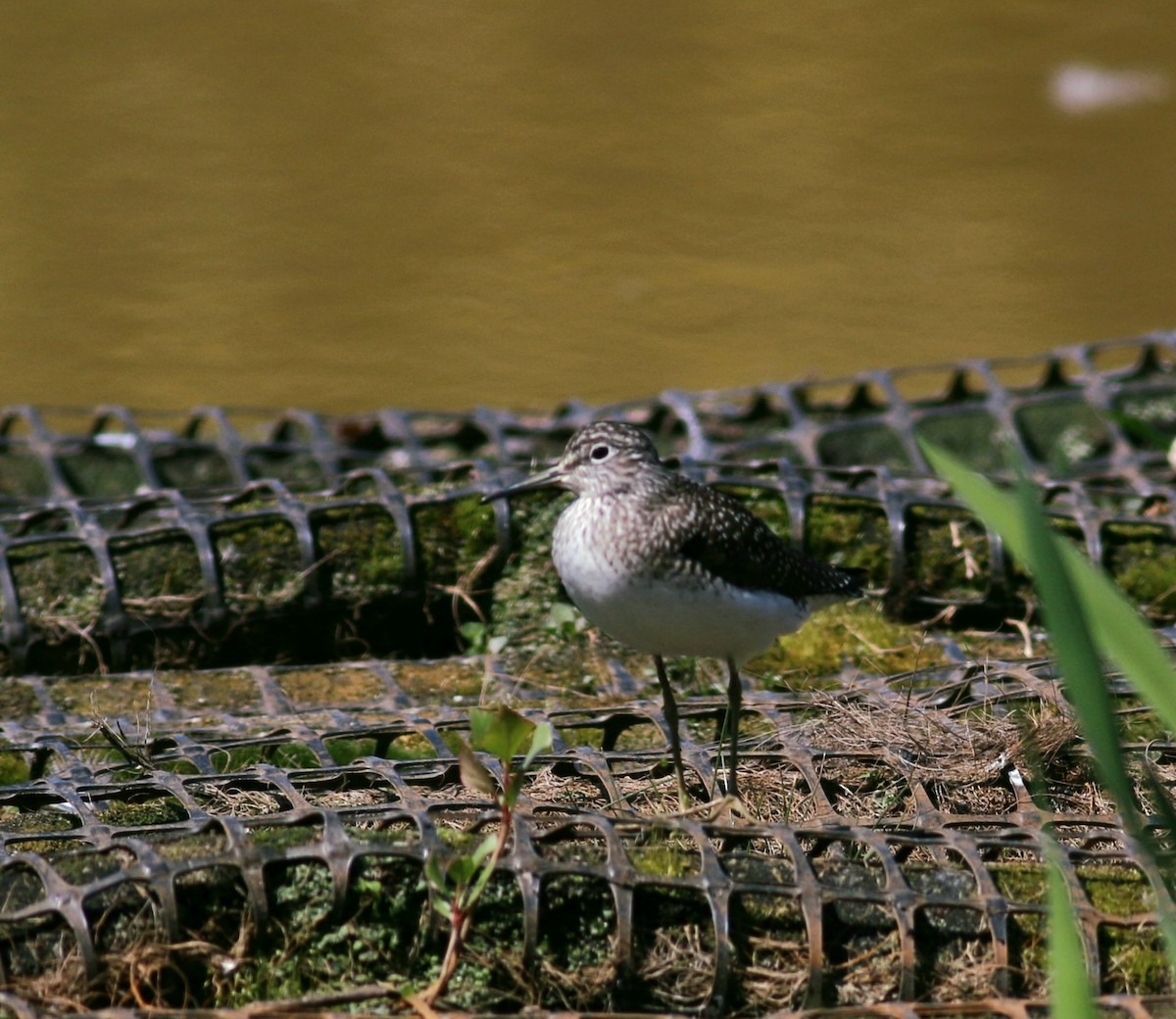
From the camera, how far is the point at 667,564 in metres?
4.61

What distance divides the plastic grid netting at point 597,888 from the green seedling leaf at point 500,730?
Answer: 1.08 ft

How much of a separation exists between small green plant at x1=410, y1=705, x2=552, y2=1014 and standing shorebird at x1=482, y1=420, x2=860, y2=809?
37.7 inches

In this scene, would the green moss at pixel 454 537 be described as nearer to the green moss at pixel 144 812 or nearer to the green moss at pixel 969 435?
the green moss at pixel 144 812

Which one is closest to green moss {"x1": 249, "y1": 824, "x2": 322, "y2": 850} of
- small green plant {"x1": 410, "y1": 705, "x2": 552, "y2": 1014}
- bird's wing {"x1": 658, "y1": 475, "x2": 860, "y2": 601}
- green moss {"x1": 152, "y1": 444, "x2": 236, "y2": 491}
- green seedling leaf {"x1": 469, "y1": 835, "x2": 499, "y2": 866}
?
small green plant {"x1": 410, "y1": 705, "x2": 552, "y2": 1014}

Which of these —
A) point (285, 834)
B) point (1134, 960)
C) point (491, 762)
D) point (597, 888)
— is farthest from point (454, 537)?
point (1134, 960)

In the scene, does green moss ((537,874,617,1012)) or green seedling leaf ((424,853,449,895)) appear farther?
green moss ((537,874,617,1012))

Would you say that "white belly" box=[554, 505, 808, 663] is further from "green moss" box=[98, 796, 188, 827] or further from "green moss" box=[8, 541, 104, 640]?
"green moss" box=[8, 541, 104, 640]

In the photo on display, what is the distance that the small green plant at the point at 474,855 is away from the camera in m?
3.54

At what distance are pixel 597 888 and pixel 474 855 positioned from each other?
422 millimetres

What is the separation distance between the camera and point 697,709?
538cm

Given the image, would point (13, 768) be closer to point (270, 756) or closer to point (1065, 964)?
point (270, 756)

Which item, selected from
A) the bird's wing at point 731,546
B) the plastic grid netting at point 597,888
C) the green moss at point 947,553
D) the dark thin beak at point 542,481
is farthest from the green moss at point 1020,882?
the green moss at point 947,553

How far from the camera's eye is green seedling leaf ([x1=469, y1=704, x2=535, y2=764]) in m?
3.55

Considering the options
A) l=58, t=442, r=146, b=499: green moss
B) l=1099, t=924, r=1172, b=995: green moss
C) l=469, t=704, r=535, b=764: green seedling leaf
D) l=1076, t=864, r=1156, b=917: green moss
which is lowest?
l=1099, t=924, r=1172, b=995: green moss
